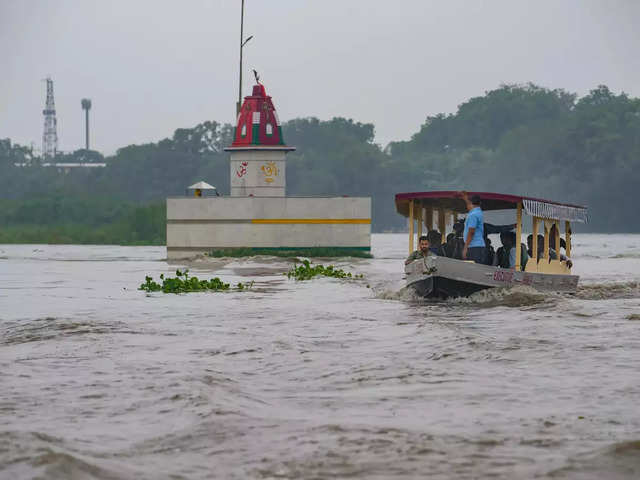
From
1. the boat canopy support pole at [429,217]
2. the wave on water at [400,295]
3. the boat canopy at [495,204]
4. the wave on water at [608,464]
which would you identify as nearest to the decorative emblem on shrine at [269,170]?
the wave on water at [400,295]

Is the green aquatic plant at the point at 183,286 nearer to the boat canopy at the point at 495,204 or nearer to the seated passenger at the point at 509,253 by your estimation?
the boat canopy at the point at 495,204

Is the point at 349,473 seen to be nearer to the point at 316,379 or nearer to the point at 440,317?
the point at 316,379

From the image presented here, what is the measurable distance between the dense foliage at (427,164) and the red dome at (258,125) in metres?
43.9

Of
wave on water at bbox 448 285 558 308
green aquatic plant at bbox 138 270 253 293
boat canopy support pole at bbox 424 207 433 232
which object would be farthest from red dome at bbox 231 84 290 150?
wave on water at bbox 448 285 558 308

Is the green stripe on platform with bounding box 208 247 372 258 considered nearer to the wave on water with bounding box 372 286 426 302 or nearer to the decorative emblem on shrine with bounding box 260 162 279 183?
the decorative emblem on shrine with bounding box 260 162 279 183

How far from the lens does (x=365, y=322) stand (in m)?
16.8

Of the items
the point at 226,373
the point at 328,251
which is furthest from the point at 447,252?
the point at 328,251

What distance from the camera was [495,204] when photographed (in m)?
21.6

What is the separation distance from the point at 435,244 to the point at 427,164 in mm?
110005

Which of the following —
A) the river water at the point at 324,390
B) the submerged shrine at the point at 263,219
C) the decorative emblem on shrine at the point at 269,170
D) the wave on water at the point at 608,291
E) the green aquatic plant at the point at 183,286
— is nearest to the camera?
the river water at the point at 324,390

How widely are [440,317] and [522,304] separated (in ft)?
8.35

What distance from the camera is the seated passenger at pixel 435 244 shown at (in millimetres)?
20469

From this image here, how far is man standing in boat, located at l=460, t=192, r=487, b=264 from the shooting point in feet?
62.6

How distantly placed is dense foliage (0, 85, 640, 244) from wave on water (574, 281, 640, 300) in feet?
214
